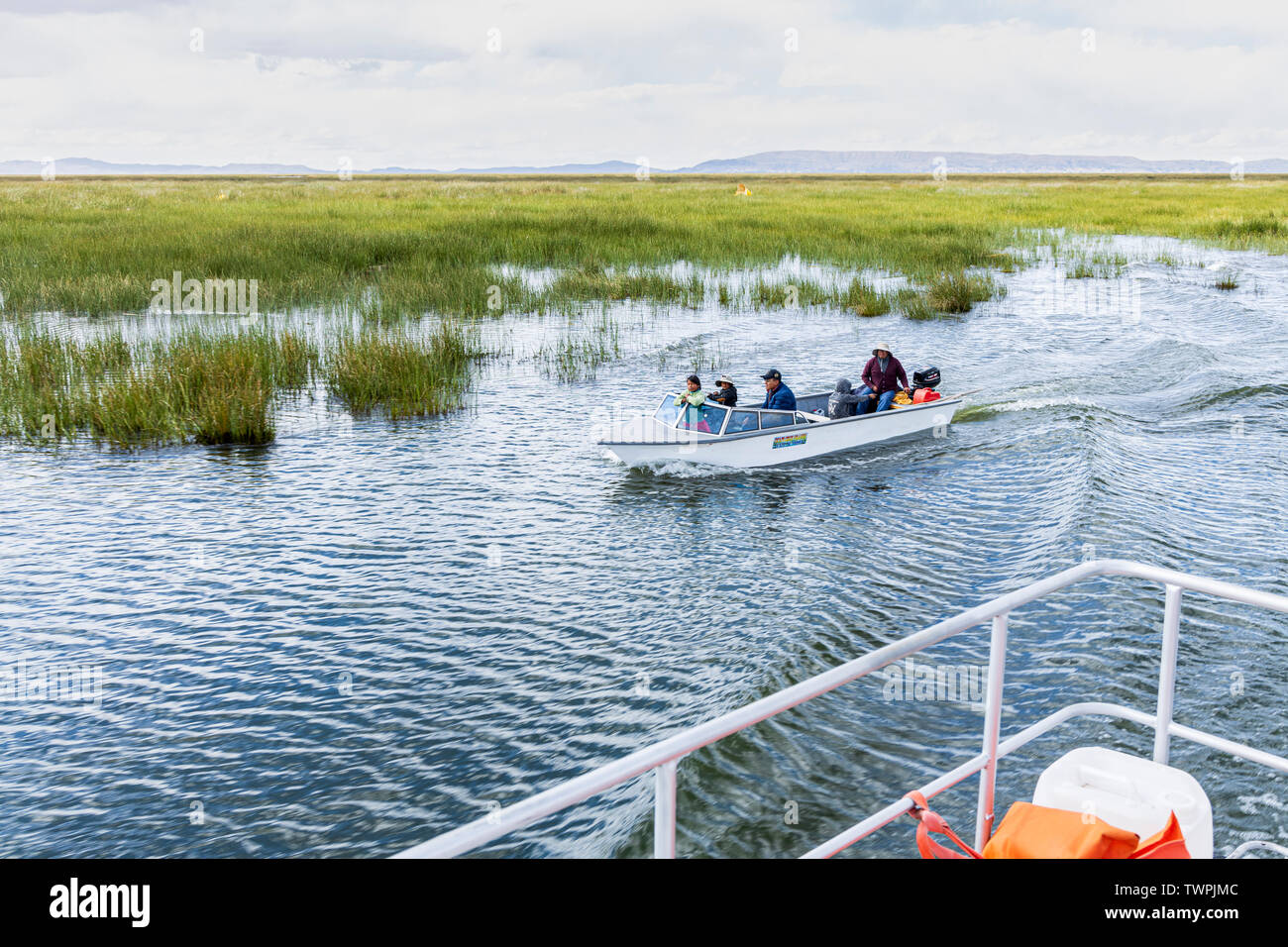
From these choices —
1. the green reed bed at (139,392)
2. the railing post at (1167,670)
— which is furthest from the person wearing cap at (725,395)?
the railing post at (1167,670)

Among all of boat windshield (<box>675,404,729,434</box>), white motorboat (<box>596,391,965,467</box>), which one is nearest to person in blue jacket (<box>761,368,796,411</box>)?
white motorboat (<box>596,391,965,467</box>)

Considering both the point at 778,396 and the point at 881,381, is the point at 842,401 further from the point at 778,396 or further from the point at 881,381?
the point at 881,381

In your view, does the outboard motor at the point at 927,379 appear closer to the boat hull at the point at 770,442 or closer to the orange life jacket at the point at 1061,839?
the boat hull at the point at 770,442

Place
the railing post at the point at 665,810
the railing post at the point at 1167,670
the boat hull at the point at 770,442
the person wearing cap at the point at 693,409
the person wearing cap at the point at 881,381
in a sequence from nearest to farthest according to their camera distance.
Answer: the railing post at the point at 665,810 < the railing post at the point at 1167,670 < the boat hull at the point at 770,442 < the person wearing cap at the point at 693,409 < the person wearing cap at the point at 881,381

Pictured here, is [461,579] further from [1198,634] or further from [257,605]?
[1198,634]

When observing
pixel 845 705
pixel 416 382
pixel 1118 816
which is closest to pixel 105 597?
pixel 845 705

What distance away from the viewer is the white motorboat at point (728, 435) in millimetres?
16672

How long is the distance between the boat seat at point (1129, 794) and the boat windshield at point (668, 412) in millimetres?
13139

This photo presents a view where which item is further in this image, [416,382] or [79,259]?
[79,259]

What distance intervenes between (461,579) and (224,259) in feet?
79.6

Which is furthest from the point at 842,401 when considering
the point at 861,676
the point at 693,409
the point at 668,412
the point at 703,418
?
the point at 861,676

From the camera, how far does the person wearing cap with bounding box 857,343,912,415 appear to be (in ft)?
62.0
